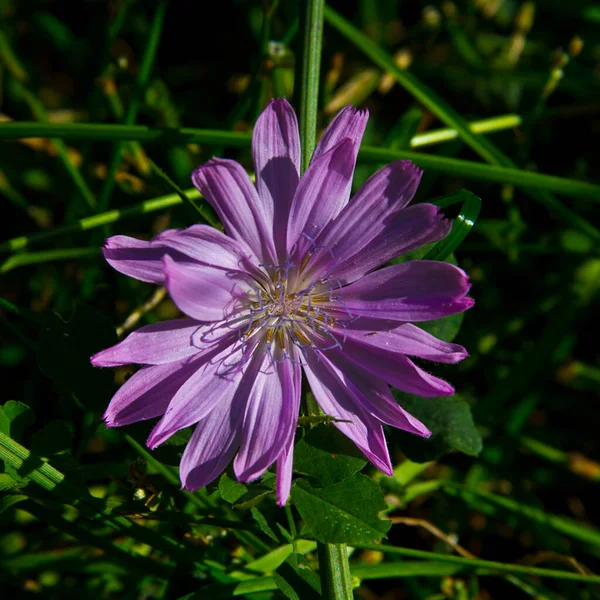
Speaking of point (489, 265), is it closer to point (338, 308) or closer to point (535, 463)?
point (535, 463)

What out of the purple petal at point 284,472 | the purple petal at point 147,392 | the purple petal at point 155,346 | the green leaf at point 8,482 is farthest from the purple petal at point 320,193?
the green leaf at point 8,482

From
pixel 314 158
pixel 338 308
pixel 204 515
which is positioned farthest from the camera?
pixel 204 515

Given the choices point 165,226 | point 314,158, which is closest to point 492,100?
point 165,226

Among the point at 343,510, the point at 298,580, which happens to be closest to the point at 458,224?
the point at 343,510

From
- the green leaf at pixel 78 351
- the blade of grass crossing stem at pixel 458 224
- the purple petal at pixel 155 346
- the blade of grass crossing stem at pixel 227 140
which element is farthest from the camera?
the blade of grass crossing stem at pixel 227 140

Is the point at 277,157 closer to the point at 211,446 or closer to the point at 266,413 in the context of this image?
the point at 266,413

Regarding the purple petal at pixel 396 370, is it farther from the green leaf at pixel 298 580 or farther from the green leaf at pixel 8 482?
the green leaf at pixel 8 482

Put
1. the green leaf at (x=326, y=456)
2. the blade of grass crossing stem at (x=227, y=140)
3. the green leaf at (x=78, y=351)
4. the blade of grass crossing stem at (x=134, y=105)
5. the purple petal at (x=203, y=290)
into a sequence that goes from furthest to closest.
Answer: the blade of grass crossing stem at (x=134, y=105) → the blade of grass crossing stem at (x=227, y=140) → the green leaf at (x=78, y=351) → the green leaf at (x=326, y=456) → the purple petal at (x=203, y=290)
